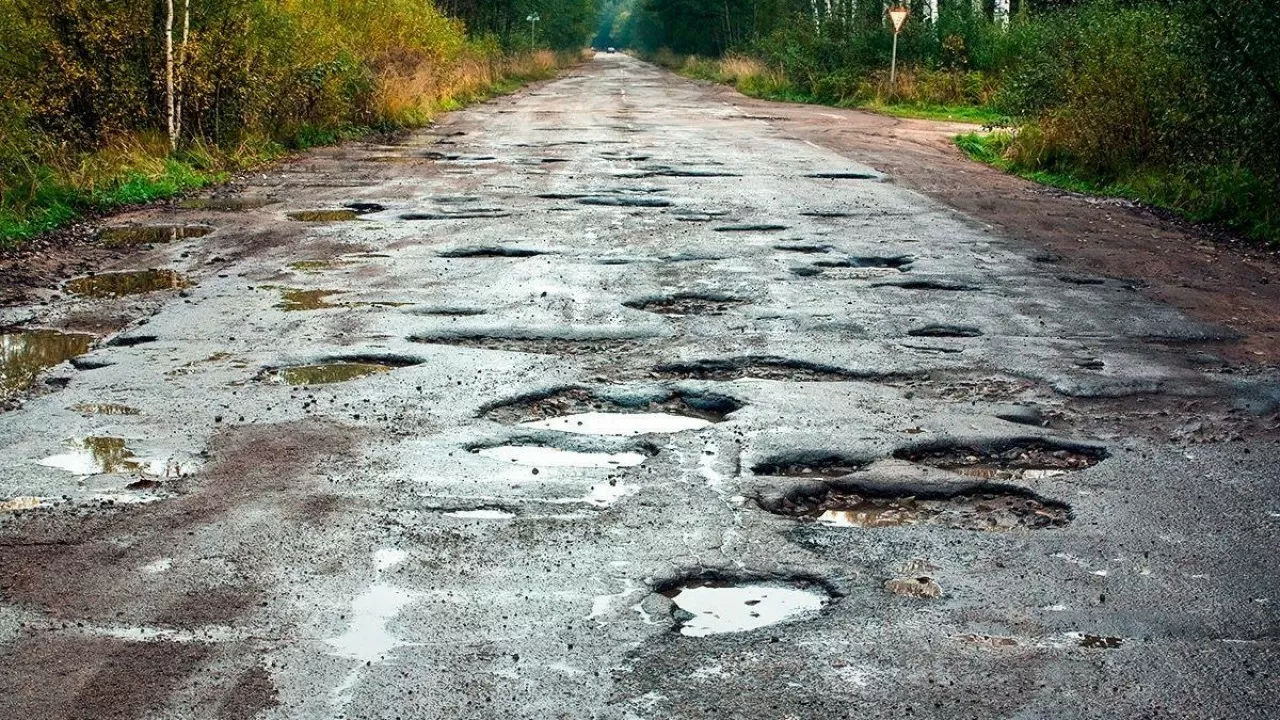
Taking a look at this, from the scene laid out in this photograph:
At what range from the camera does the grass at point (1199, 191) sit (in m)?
11.5

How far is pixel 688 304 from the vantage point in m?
8.38

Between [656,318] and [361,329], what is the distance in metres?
1.71

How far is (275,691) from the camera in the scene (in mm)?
3432

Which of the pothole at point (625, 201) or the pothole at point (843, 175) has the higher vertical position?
the pothole at point (843, 175)

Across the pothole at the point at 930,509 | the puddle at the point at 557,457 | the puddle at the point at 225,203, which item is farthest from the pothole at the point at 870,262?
the puddle at the point at 225,203

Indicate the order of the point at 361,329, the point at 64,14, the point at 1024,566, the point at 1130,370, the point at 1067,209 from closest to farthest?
the point at 1024,566 → the point at 1130,370 → the point at 361,329 → the point at 1067,209 → the point at 64,14

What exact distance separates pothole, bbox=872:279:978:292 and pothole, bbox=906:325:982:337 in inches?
44.9

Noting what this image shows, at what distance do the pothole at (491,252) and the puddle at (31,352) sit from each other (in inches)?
128

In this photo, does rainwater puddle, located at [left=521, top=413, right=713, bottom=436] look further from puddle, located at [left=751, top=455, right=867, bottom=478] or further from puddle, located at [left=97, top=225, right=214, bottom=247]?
puddle, located at [left=97, top=225, right=214, bottom=247]

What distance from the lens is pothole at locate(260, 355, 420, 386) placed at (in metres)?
6.60

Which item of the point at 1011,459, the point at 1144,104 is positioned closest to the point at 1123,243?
the point at 1144,104

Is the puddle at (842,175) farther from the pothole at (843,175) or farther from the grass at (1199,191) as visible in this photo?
the grass at (1199,191)

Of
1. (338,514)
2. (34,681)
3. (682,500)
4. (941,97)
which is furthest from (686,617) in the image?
(941,97)

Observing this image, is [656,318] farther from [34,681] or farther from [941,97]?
[941,97]
